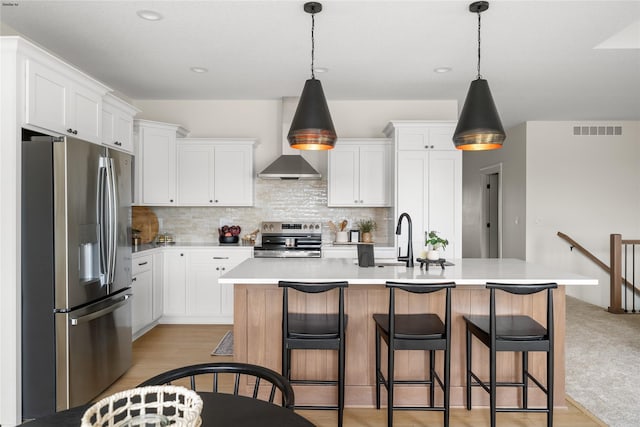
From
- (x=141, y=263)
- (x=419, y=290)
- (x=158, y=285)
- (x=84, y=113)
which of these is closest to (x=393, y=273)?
(x=419, y=290)

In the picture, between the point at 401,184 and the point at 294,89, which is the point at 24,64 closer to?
the point at 294,89

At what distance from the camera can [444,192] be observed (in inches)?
195

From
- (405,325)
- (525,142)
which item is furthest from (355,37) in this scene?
(525,142)

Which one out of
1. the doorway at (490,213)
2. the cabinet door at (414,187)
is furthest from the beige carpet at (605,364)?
the doorway at (490,213)

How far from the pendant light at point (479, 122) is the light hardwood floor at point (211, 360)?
1.86 metres

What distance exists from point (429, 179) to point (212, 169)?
271cm

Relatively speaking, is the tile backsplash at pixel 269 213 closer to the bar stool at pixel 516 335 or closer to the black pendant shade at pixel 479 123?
the black pendant shade at pixel 479 123

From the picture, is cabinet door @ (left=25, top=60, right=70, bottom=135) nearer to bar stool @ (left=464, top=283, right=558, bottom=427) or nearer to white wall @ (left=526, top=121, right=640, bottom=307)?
bar stool @ (left=464, top=283, right=558, bottom=427)

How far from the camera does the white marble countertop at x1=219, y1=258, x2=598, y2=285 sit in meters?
2.61

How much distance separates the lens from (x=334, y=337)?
2.48m

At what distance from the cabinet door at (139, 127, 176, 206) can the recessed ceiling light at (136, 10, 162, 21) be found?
2060 mm

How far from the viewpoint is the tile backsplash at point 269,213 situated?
5637 mm

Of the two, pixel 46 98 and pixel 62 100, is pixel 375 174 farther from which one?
pixel 46 98

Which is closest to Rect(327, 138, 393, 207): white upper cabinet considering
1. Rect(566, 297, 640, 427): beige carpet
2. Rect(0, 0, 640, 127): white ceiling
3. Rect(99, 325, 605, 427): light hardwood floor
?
Rect(0, 0, 640, 127): white ceiling
